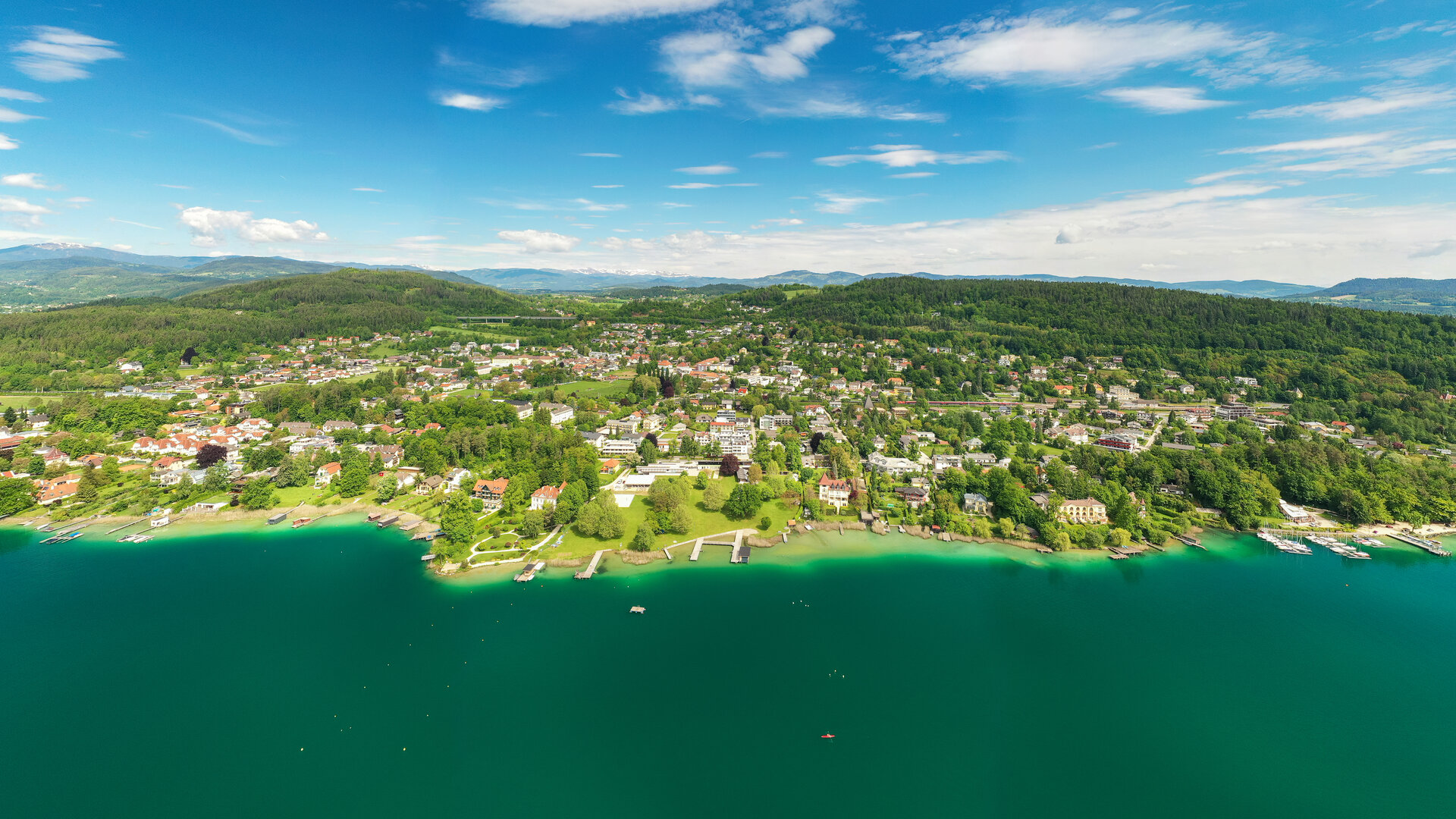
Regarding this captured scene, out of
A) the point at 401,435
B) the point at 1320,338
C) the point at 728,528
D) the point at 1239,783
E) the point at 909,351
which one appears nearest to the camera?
the point at 1239,783

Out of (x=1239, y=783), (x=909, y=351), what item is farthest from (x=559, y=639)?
(x=909, y=351)

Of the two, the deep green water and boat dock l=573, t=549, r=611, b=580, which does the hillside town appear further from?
the deep green water

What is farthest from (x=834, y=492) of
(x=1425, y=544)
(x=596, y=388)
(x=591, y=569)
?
(x=596, y=388)

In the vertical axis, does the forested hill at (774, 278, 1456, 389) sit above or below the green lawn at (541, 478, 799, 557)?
above

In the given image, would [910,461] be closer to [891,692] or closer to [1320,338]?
[891,692]

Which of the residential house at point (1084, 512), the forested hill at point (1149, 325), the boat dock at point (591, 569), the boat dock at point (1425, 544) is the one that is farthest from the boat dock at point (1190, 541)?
the forested hill at point (1149, 325)

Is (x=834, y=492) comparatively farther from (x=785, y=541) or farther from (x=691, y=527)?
(x=691, y=527)

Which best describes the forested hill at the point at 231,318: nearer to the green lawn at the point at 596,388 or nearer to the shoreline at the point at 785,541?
the green lawn at the point at 596,388

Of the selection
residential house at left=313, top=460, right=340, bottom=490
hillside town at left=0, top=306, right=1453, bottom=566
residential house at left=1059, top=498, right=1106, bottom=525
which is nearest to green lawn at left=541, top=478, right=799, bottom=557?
hillside town at left=0, top=306, right=1453, bottom=566
